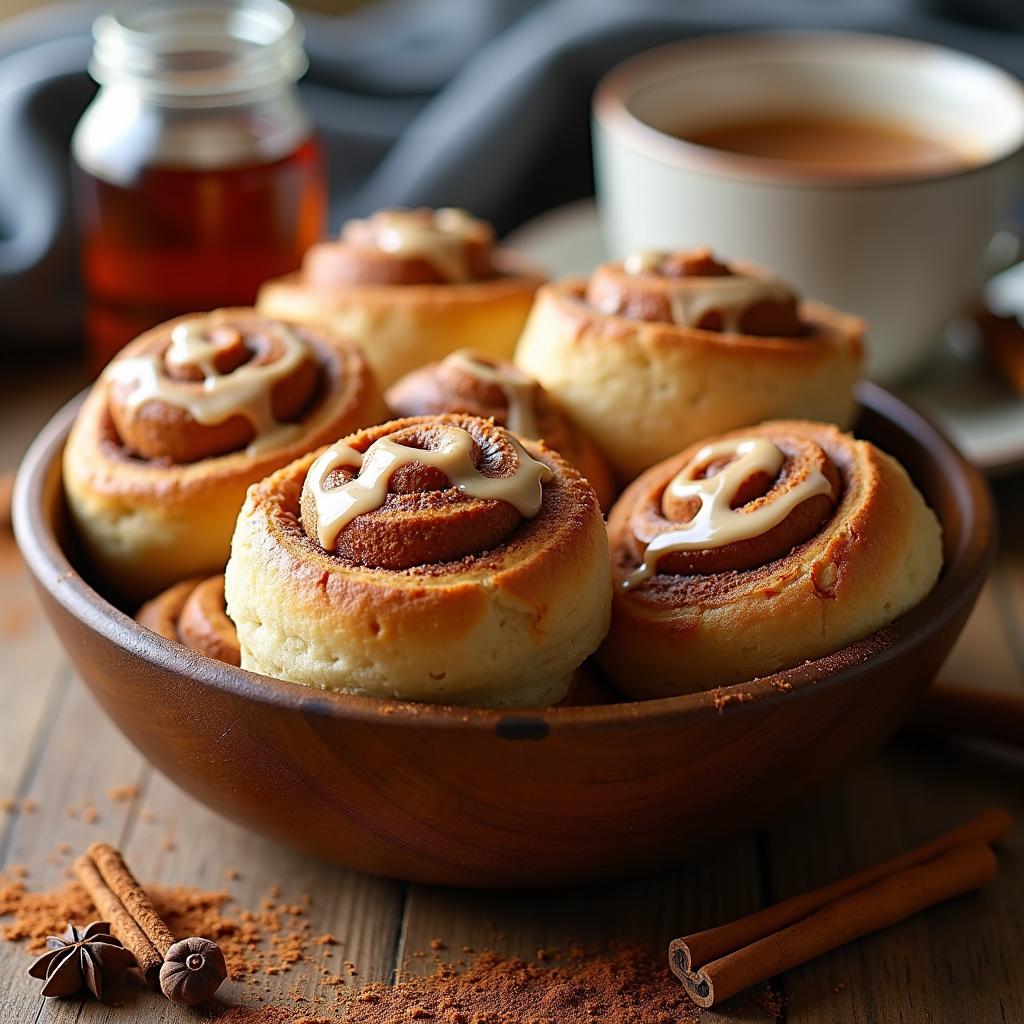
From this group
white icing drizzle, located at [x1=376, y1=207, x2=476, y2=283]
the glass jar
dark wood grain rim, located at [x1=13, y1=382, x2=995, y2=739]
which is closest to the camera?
dark wood grain rim, located at [x1=13, y1=382, x2=995, y2=739]

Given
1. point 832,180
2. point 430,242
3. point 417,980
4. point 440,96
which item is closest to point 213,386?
point 430,242

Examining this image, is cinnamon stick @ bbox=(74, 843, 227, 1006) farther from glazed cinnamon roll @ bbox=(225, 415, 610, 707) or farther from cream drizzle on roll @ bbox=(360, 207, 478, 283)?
cream drizzle on roll @ bbox=(360, 207, 478, 283)

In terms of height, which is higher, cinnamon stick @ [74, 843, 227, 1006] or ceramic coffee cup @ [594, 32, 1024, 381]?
ceramic coffee cup @ [594, 32, 1024, 381]

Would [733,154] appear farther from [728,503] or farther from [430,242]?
[728,503]

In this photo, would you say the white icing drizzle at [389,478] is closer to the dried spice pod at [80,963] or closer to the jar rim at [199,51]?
the dried spice pod at [80,963]

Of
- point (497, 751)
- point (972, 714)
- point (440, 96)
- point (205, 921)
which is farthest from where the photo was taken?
point (440, 96)

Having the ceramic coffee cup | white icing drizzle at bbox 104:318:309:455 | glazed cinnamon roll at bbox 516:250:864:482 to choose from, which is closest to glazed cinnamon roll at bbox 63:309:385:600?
white icing drizzle at bbox 104:318:309:455

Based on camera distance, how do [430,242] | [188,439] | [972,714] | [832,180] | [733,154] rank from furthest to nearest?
[733,154]
[832,180]
[430,242]
[972,714]
[188,439]

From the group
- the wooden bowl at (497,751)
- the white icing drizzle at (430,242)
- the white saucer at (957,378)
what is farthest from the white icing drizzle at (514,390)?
the white saucer at (957,378)
